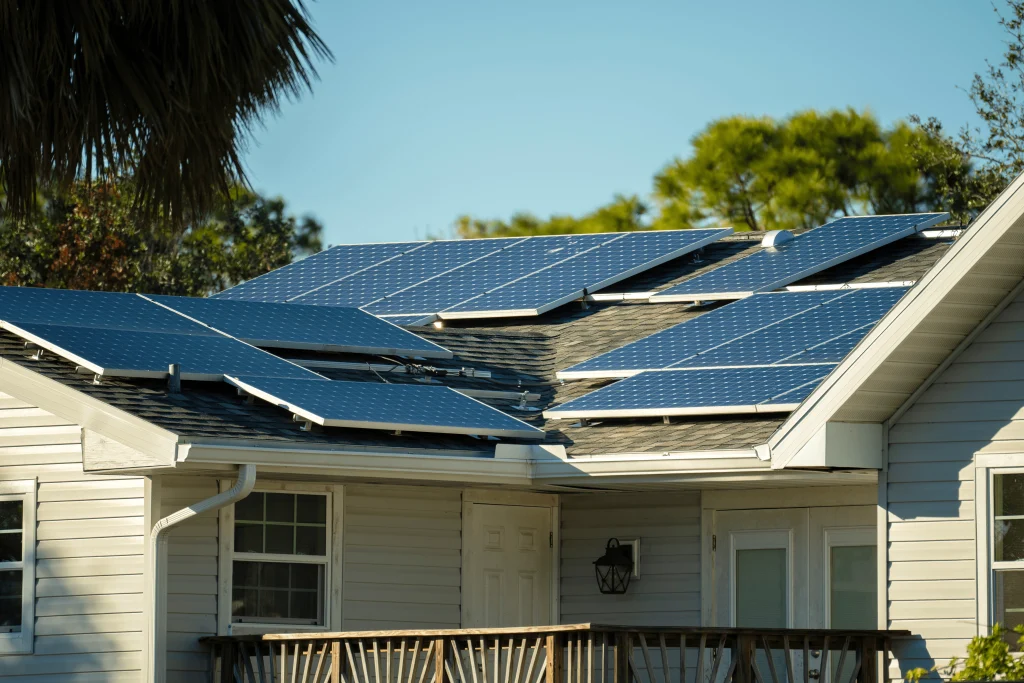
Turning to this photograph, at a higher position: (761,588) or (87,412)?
(87,412)

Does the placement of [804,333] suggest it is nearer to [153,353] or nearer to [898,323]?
[898,323]

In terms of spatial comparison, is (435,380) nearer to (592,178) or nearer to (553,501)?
(553,501)

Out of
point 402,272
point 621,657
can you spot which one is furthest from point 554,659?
point 402,272

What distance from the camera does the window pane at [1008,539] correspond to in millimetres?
12641

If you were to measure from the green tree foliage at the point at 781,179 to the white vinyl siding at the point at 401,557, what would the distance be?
28.8m

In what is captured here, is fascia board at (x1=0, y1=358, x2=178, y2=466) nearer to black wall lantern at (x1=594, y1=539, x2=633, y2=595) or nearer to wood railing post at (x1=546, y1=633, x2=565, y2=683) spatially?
wood railing post at (x1=546, y1=633, x2=565, y2=683)

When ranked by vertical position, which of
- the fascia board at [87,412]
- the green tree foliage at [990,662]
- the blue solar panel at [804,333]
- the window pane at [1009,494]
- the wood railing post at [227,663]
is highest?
the blue solar panel at [804,333]

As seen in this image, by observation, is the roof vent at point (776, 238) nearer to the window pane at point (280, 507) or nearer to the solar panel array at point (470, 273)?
the solar panel array at point (470, 273)

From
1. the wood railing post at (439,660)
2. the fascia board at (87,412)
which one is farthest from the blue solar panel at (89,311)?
the wood railing post at (439,660)

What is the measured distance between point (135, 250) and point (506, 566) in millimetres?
21067

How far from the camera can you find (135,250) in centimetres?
3553

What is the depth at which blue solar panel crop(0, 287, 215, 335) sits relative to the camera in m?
15.4

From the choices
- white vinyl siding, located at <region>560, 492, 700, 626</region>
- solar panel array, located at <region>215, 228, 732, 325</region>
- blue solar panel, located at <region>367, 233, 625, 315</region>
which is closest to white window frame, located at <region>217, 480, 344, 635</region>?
white vinyl siding, located at <region>560, 492, 700, 626</region>

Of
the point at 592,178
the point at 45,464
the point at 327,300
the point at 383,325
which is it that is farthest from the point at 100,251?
the point at 592,178
